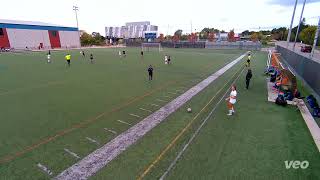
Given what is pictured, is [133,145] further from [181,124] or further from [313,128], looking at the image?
[313,128]

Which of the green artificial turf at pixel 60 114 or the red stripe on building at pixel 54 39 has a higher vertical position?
the red stripe on building at pixel 54 39

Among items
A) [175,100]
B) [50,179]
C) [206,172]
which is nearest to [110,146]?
[50,179]

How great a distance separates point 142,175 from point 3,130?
7148 millimetres

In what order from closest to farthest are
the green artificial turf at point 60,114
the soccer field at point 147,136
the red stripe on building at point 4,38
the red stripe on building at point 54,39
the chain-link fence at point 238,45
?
the soccer field at point 147,136 → the green artificial turf at point 60,114 → the red stripe on building at point 4,38 → the chain-link fence at point 238,45 → the red stripe on building at point 54,39

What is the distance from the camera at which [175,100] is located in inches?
559

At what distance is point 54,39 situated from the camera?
80.0 m

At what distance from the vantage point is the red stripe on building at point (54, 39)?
78.8 meters

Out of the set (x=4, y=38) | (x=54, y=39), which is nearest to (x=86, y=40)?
(x=54, y=39)

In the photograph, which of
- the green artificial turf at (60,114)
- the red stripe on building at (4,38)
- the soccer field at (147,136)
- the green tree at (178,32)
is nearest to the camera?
the soccer field at (147,136)

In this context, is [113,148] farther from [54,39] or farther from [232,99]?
[54,39]

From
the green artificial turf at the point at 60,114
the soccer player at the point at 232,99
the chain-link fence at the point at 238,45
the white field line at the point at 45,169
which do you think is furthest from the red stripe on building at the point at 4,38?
the soccer player at the point at 232,99

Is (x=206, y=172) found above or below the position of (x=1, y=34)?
below

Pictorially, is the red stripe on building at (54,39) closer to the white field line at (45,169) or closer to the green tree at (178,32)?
the white field line at (45,169)

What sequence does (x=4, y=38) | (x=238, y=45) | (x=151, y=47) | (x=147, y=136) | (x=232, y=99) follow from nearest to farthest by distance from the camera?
(x=147, y=136) < (x=232, y=99) < (x=4, y=38) < (x=238, y=45) < (x=151, y=47)
